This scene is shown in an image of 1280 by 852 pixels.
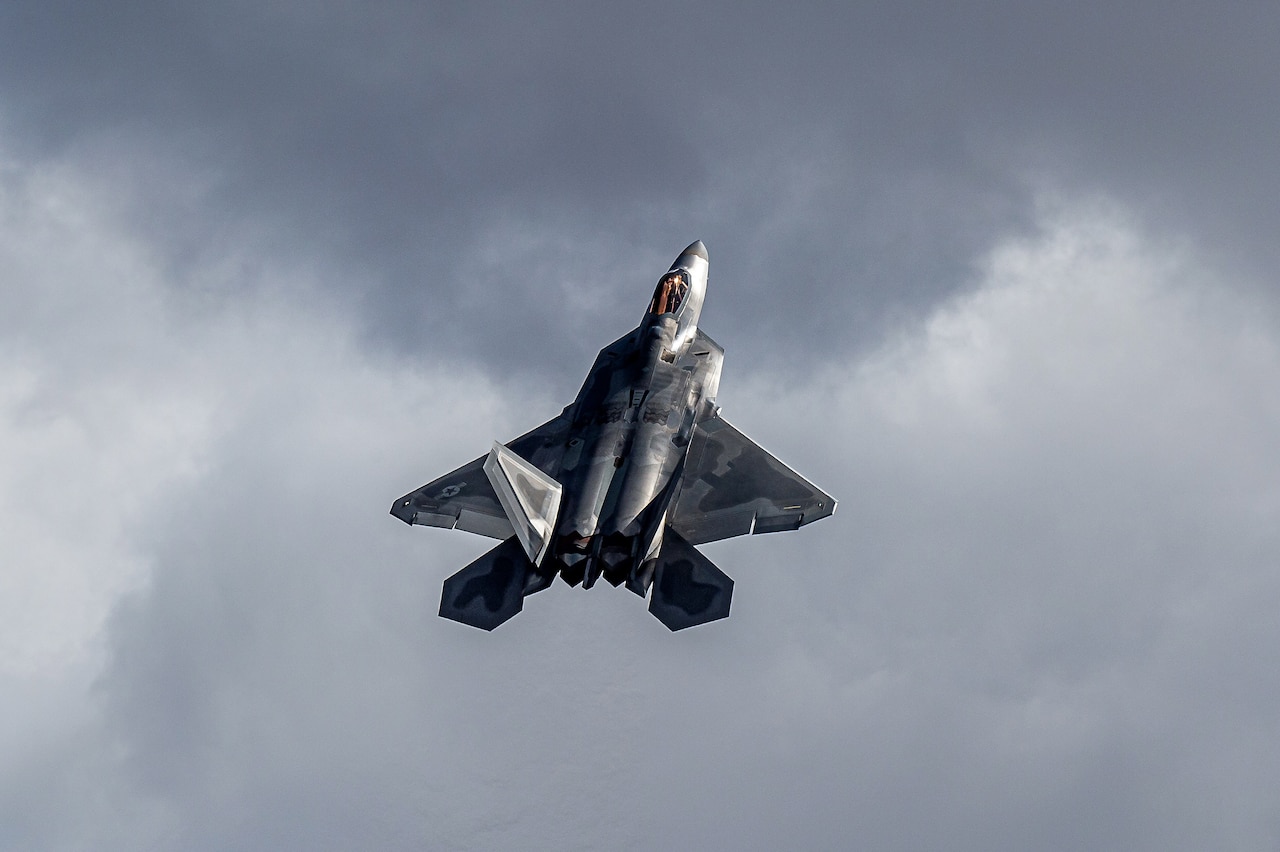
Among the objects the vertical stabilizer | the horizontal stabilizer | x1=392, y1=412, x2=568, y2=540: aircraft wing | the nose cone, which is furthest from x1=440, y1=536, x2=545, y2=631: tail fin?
the nose cone

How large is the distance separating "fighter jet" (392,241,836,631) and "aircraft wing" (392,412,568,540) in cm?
5

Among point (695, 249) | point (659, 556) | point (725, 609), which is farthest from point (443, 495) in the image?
point (695, 249)

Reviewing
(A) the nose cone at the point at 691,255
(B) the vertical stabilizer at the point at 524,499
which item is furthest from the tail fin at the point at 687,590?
(A) the nose cone at the point at 691,255

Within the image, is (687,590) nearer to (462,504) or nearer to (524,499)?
(524,499)

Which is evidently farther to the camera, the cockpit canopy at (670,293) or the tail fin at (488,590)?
the cockpit canopy at (670,293)

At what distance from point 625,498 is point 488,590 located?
5.21m

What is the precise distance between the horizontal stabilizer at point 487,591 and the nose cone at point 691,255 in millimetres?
20599

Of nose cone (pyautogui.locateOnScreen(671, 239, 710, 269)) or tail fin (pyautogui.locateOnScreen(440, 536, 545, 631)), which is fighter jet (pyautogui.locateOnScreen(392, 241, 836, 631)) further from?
nose cone (pyautogui.locateOnScreen(671, 239, 710, 269))

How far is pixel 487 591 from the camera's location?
130ft

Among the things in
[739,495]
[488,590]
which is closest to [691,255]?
[739,495]

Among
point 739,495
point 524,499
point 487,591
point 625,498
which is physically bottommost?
point 487,591

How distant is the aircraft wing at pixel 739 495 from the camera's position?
4175cm

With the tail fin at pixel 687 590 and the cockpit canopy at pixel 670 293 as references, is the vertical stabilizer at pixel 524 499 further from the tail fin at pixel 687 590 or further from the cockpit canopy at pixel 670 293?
the cockpit canopy at pixel 670 293

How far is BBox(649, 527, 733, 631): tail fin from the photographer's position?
128 ft
